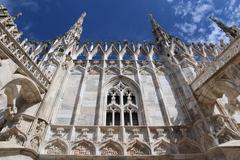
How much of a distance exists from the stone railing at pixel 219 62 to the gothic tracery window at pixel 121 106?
114 inches

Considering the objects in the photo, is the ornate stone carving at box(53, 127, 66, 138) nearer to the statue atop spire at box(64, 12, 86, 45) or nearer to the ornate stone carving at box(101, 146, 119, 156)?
the ornate stone carving at box(101, 146, 119, 156)

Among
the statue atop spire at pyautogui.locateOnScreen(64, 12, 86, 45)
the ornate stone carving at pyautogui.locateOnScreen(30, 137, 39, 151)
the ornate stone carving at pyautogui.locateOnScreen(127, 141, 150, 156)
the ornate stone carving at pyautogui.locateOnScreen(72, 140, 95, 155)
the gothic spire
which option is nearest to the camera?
the ornate stone carving at pyautogui.locateOnScreen(30, 137, 39, 151)

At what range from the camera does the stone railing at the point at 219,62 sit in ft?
23.2

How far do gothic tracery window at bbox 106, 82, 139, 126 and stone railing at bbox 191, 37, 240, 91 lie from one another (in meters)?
2.91

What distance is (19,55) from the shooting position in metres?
8.00

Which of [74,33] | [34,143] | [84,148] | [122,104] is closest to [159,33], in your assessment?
[74,33]

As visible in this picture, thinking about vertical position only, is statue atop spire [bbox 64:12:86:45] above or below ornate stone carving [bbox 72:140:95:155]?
above

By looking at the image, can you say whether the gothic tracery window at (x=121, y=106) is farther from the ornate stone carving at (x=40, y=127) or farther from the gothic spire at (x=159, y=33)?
the gothic spire at (x=159, y=33)

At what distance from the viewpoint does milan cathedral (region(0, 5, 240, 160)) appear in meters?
6.97

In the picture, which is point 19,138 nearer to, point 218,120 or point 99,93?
point 99,93

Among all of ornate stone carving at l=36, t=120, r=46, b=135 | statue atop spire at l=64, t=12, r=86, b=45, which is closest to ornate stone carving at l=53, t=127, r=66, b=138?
ornate stone carving at l=36, t=120, r=46, b=135

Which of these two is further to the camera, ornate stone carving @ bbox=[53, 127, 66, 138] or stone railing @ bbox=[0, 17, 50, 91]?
ornate stone carving @ bbox=[53, 127, 66, 138]

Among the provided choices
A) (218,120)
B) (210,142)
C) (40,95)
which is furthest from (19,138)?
(218,120)

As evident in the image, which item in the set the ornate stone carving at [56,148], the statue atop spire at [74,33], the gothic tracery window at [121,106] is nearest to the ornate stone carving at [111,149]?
the gothic tracery window at [121,106]
